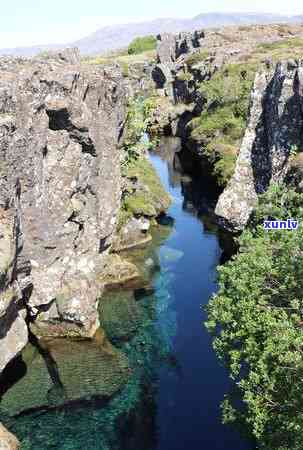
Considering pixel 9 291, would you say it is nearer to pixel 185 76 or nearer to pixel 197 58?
pixel 185 76

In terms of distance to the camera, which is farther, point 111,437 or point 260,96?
point 260,96

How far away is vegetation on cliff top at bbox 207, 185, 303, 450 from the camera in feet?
77.3

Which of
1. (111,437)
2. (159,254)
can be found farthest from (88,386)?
(159,254)

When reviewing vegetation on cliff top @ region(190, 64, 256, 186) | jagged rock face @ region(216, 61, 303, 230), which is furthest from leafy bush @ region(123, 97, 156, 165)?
jagged rock face @ region(216, 61, 303, 230)

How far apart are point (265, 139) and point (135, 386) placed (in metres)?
26.8

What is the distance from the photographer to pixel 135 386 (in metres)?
38.9

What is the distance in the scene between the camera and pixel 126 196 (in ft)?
214

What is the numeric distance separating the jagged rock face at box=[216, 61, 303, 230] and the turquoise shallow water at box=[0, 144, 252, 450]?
8.94m

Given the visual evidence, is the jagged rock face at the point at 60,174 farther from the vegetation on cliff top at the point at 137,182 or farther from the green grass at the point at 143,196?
the vegetation on cliff top at the point at 137,182

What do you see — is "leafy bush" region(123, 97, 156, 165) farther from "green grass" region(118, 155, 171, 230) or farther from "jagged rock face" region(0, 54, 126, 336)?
"jagged rock face" region(0, 54, 126, 336)

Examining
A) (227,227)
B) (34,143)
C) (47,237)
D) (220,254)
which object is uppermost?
(34,143)

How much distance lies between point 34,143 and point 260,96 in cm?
2569

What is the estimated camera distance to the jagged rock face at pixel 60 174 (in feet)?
119

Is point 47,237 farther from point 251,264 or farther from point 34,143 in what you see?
point 251,264
